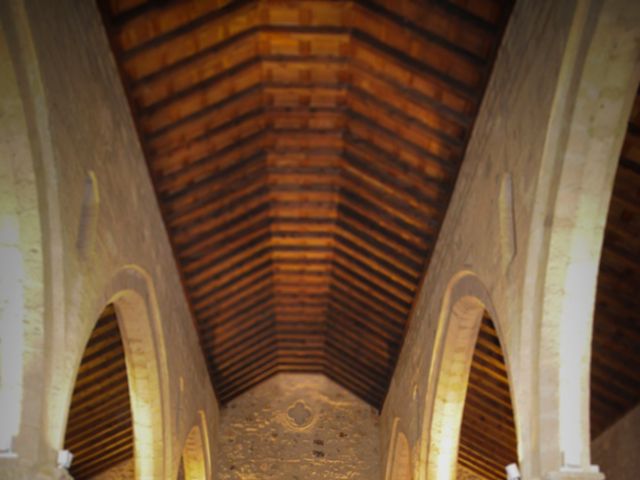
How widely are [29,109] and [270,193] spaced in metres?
4.58

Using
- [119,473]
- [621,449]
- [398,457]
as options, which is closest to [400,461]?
[398,457]

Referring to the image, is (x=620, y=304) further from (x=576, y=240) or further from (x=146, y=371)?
(x=146, y=371)

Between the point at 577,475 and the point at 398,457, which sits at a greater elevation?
the point at 398,457

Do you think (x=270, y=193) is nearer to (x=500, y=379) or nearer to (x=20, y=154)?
(x=500, y=379)

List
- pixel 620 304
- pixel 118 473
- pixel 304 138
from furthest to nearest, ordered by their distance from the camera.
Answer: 1. pixel 118 473
2. pixel 304 138
3. pixel 620 304

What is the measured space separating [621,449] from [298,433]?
6.33 metres

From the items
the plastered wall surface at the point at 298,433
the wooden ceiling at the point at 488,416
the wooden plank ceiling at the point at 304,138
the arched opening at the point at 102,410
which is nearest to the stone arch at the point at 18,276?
the wooden plank ceiling at the point at 304,138

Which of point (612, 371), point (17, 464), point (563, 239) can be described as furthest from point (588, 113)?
point (612, 371)

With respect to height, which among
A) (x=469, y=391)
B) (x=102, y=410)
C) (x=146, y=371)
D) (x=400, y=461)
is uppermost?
(x=469, y=391)

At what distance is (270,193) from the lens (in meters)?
8.76

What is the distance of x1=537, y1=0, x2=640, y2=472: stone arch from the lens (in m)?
4.33

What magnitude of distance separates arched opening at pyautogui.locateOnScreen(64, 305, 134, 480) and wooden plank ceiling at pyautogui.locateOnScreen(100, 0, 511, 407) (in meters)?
1.13

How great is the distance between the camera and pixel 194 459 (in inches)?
454

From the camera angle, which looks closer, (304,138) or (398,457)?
(304,138)
